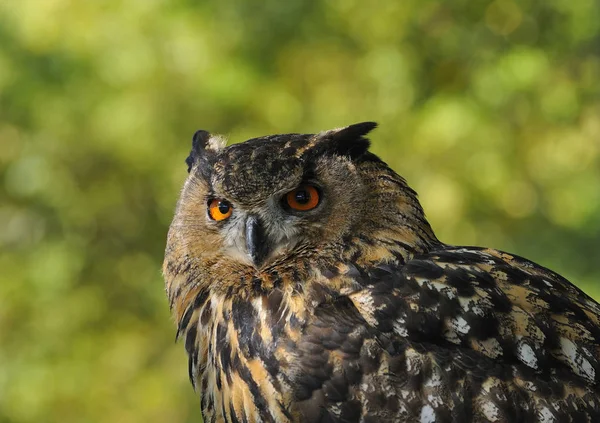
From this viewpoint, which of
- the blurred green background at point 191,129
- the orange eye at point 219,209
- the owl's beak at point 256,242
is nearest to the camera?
the owl's beak at point 256,242

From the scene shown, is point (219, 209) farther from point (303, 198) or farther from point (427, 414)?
point (427, 414)

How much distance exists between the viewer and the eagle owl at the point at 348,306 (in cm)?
190

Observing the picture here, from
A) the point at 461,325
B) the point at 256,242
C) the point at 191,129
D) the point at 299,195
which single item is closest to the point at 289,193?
the point at 299,195

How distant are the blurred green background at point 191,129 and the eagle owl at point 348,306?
3.42m

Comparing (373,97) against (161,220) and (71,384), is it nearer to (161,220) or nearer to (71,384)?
(161,220)

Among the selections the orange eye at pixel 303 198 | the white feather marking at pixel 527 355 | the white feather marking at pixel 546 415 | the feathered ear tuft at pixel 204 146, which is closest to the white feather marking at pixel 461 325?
the white feather marking at pixel 527 355

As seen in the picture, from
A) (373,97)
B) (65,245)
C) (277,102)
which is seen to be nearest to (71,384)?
(65,245)

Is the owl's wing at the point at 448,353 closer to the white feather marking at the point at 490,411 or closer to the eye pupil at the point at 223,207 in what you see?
the white feather marking at the point at 490,411

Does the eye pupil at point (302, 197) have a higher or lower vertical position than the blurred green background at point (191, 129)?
lower

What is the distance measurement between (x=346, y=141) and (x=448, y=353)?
69 centimetres

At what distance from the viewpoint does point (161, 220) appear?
A: 6305 mm

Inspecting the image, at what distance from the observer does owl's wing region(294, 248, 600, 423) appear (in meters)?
1.88

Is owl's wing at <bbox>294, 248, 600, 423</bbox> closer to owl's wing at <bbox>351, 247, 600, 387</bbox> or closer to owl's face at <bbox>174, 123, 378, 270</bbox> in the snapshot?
owl's wing at <bbox>351, 247, 600, 387</bbox>

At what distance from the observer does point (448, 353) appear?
1938 millimetres
